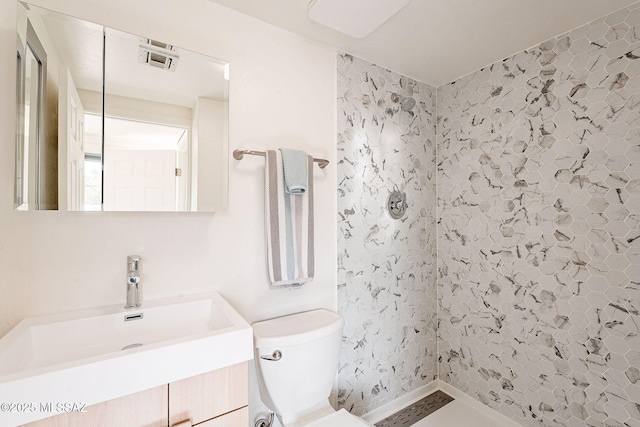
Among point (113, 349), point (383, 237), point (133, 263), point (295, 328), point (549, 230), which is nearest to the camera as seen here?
point (113, 349)

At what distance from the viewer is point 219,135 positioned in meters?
1.33

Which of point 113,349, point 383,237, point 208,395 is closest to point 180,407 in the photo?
point 208,395

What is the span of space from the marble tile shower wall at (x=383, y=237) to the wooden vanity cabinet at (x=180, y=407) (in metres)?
0.89

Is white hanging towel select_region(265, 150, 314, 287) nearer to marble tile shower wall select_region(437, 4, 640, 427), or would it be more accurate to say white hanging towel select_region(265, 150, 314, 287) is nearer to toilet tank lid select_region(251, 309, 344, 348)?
toilet tank lid select_region(251, 309, 344, 348)

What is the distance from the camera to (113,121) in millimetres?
1112

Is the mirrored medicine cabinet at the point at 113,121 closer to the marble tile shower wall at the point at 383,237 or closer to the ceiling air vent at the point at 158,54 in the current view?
the ceiling air vent at the point at 158,54

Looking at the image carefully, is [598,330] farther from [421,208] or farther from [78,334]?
[78,334]

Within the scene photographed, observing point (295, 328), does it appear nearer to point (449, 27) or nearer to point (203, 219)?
point (203, 219)

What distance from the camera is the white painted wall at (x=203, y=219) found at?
3.29 ft

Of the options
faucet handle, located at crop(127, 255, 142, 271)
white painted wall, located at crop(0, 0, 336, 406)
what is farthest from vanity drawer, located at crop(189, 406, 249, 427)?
faucet handle, located at crop(127, 255, 142, 271)

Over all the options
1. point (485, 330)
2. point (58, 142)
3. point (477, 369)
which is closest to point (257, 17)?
point (58, 142)

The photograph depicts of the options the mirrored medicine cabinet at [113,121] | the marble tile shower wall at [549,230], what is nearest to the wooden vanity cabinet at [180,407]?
the mirrored medicine cabinet at [113,121]

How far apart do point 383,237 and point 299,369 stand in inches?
38.9

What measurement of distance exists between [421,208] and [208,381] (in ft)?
5.77
